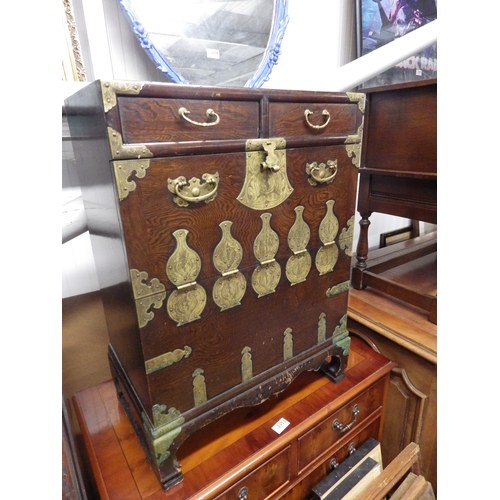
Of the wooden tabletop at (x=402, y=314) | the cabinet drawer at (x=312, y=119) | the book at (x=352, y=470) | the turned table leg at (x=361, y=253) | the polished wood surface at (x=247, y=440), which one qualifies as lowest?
the book at (x=352, y=470)

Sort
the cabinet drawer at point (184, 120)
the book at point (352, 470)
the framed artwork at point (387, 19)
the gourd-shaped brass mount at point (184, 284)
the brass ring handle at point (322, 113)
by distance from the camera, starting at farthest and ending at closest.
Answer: the framed artwork at point (387, 19), the book at point (352, 470), the brass ring handle at point (322, 113), the gourd-shaped brass mount at point (184, 284), the cabinet drawer at point (184, 120)

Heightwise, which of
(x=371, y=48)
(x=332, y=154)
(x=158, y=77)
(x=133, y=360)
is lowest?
(x=133, y=360)

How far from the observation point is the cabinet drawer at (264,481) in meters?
0.92

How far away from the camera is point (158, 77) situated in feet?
3.70

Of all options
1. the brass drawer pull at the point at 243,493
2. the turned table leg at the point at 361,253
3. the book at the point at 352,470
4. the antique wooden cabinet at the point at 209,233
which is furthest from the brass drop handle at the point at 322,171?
the book at the point at 352,470

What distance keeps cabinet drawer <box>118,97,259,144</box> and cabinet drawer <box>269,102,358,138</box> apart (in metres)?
0.06

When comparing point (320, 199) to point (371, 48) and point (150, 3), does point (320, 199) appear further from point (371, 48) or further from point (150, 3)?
point (371, 48)

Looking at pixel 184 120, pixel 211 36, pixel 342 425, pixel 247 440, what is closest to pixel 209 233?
pixel 184 120

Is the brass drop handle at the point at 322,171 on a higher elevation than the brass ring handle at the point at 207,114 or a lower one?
lower

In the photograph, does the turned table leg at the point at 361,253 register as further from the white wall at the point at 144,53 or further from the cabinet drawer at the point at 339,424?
the white wall at the point at 144,53

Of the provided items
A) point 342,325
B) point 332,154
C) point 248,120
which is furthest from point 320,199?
point 342,325

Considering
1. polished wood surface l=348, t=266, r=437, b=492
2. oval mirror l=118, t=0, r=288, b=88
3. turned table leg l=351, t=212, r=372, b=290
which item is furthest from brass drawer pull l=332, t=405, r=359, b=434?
oval mirror l=118, t=0, r=288, b=88

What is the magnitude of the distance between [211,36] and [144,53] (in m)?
0.22
